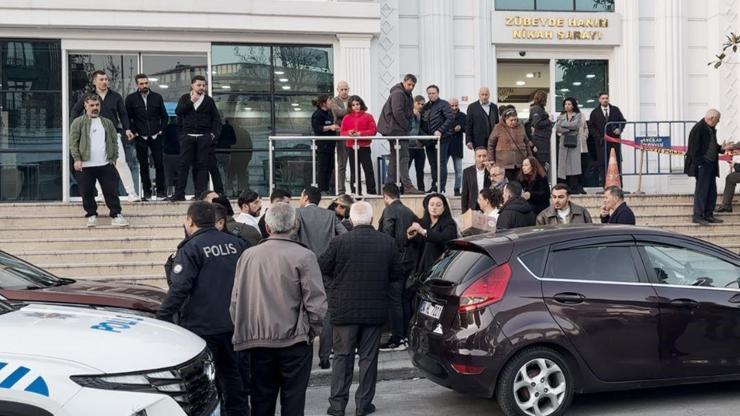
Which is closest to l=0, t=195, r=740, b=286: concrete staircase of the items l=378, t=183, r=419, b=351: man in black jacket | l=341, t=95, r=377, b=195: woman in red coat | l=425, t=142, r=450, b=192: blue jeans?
l=341, t=95, r=377, b=195: woman in red coat

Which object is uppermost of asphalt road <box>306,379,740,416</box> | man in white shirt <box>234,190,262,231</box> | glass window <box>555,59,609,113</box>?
glass window <box>555,59,609,113</box>

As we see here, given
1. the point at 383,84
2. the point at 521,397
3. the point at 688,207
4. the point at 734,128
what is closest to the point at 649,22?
the point at 734,128

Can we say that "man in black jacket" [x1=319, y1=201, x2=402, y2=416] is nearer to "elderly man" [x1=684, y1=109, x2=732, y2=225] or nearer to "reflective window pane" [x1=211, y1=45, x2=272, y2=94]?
"elderly man" [x1=684, y1=109, x2=732, y2=225]

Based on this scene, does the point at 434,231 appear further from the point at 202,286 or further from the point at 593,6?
the point at 593,6

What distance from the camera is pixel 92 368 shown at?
12.9ft

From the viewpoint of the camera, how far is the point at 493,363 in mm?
6277

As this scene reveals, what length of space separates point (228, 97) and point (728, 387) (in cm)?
1077

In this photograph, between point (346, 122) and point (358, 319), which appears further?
point (346, 122)

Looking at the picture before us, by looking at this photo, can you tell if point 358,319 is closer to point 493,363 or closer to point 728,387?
point 493,363

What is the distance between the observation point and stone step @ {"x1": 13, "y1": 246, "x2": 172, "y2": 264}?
11117 millimetres

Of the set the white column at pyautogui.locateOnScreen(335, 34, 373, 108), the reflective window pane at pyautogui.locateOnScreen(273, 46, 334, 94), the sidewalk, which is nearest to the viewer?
the sidewalk

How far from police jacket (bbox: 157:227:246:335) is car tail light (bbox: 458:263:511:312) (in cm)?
187

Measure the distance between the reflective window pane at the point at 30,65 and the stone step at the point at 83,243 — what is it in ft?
14.8

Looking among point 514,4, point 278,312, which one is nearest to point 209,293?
point 278,312
